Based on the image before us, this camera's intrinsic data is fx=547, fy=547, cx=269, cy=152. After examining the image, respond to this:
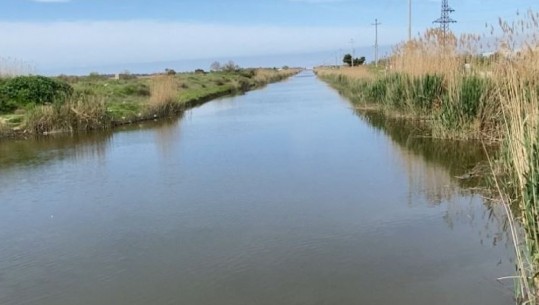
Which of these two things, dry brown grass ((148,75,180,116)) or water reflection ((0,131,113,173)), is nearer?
water reflection ((0,131,113,173))

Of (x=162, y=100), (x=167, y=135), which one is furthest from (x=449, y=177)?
(x=162, y=100)

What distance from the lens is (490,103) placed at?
8.48 meters

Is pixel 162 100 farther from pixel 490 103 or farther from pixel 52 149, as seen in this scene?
pixel 490 103

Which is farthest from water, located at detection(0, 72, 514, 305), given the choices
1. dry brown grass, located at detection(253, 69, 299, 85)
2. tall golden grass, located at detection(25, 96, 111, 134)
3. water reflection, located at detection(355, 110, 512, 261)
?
dry brown grass, located at detection(253, 69, 299, 85)

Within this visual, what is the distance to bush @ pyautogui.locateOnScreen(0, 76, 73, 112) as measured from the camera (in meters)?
15.2

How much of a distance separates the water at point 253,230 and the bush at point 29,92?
6.36 metres

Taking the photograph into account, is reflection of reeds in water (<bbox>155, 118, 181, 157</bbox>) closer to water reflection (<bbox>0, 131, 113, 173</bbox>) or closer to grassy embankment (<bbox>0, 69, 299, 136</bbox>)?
water reflection (<bbox>0, 131, 113, 173</bbox>)

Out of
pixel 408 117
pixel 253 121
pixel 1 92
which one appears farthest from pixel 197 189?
pixel 1 92

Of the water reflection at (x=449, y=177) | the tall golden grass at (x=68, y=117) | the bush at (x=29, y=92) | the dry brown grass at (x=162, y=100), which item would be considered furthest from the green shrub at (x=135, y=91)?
the water reflection at (x=449, y=177)

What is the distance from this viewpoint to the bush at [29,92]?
600 inches

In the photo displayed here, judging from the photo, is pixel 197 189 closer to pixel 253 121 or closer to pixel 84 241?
pixel 84 241

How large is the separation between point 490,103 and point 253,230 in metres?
5.19

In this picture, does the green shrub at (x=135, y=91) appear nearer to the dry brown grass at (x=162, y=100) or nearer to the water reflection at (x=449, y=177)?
the dry brown grass at (x=162, y=100)

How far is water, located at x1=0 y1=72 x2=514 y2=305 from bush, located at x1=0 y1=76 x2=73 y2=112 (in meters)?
6.36
